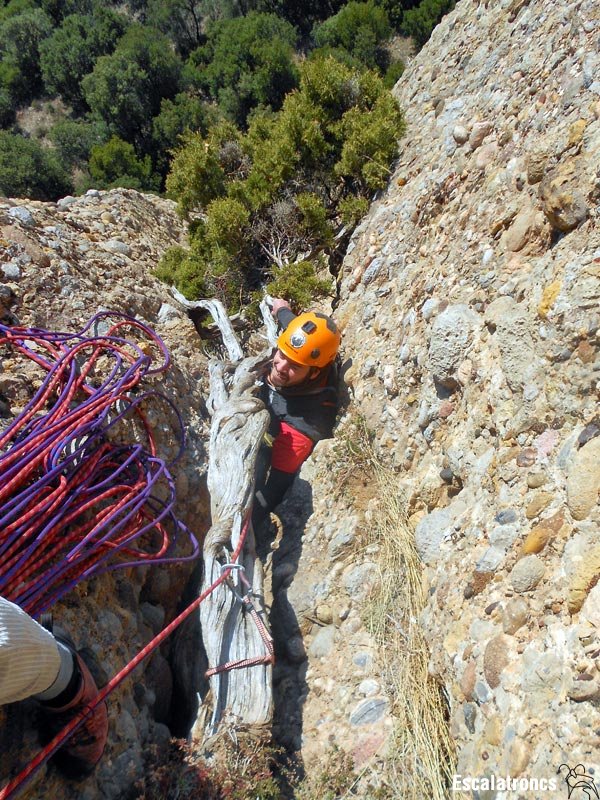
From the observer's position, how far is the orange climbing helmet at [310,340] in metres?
4.17

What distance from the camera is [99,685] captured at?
2.32m

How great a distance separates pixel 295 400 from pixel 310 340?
62cm

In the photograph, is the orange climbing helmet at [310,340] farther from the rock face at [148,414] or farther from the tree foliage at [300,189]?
the tree foliage at [300,189]

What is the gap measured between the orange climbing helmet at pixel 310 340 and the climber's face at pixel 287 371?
0.25 feet

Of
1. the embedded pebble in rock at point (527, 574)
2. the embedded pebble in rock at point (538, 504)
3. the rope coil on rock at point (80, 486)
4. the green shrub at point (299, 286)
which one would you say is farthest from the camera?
the green shrub at point (299, 286)

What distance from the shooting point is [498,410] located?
2686 mm

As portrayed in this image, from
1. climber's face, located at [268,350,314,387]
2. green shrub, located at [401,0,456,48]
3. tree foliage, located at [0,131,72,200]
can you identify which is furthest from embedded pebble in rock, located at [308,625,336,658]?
green shrub, located at [401,0,456,48]

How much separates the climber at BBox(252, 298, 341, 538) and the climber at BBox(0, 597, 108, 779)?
80.8 inches

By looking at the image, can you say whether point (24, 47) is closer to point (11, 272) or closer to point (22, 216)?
point (22, 216)

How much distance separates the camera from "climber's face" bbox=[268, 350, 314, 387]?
14.2 feet

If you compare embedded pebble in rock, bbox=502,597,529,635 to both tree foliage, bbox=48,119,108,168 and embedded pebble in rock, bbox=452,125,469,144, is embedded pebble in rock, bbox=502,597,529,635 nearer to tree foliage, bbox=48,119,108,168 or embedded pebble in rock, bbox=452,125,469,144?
embedded pebble in rock, bbox=452,125,469,144

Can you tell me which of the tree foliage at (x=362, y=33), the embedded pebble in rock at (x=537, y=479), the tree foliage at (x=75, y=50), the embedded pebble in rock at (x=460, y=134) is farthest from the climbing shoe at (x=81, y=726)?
the tree foliage at (x=75, y=50)

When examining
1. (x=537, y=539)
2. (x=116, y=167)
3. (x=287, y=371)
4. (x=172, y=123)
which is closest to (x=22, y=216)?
(x=287, y=371)

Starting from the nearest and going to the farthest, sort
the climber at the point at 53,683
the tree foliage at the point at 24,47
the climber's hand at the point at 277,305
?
1. the climber at the point at 53,683
2. the climber's hand at the point at 277,305
3. the tree foliage at the point at 24,47
